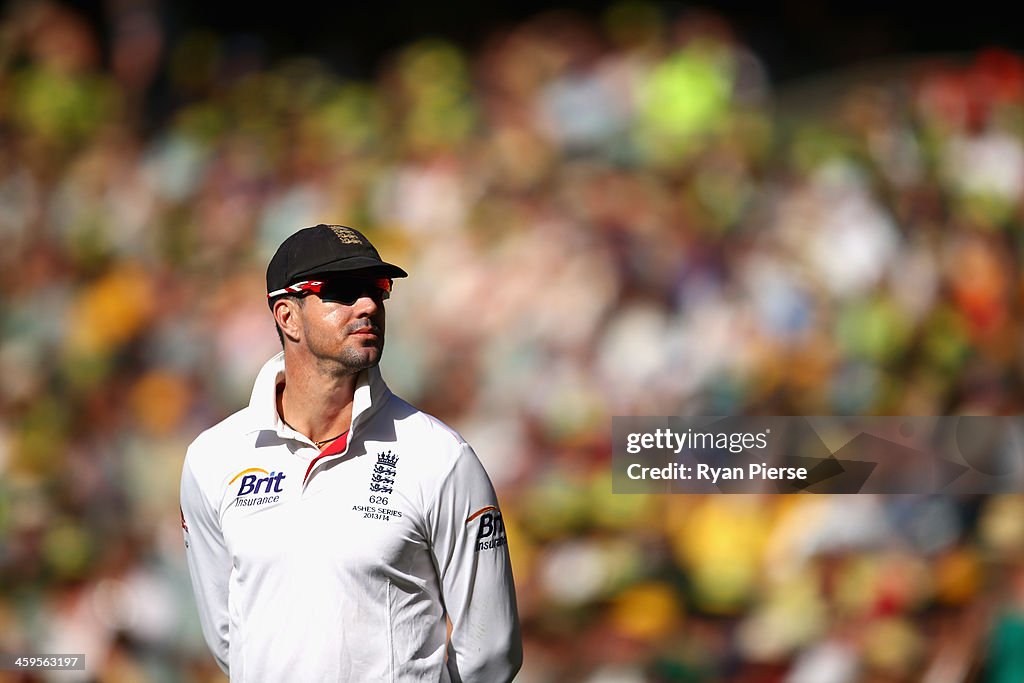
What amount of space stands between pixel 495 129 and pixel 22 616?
2850 mm

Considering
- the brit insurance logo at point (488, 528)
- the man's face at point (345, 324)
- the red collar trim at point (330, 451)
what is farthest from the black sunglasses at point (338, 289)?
the brit insurance logo at point (488, 528)

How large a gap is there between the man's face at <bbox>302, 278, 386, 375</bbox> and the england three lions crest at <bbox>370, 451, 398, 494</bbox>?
17cm

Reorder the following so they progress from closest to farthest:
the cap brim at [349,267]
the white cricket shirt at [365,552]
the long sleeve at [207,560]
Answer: the white cricket shirt at [365,552]
the cap brim at [349,267]
the long sleeve at [207,560]

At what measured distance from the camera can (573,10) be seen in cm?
496

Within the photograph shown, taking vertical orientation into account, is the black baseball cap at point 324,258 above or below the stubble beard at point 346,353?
above

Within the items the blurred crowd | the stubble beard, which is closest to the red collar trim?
the stubble beard

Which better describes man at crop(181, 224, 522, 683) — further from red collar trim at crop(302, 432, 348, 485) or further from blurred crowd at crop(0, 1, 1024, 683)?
blurred crowd at crop(0, 1, 1024, 683)

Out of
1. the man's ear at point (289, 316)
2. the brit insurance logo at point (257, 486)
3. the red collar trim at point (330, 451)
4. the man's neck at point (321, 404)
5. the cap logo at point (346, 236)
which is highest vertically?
the cap logo at point (346, 236)

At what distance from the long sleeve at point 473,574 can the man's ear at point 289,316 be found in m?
0.39

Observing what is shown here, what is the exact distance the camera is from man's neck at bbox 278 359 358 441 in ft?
7.22

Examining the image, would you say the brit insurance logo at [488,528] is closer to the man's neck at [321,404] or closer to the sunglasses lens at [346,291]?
the man's neck at [321,404]

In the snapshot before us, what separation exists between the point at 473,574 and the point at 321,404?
43 centimetres

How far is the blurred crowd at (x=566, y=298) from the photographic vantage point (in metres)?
4.49

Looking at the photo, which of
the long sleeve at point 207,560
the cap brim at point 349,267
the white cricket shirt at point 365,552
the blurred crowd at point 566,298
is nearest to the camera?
the white cricket shirt at point 365,552
